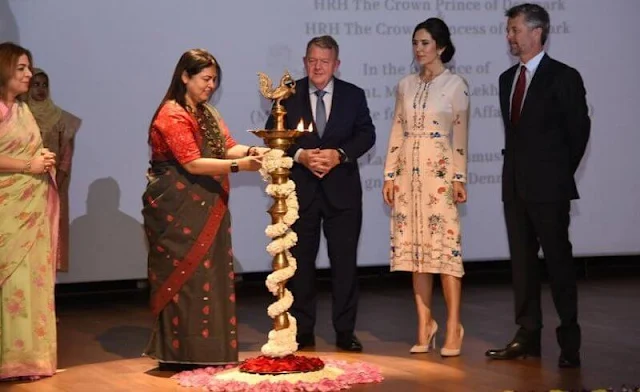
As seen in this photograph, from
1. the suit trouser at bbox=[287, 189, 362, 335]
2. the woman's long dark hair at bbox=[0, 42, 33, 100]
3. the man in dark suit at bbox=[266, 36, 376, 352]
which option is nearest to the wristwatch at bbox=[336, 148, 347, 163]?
the man in dark suit at bbox=[266, 36, 376, 352]

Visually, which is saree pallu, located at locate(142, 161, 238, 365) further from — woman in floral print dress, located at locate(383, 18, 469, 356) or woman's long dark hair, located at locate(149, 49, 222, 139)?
woman in floral print dress, located at locate(383, 18, 469, 356)

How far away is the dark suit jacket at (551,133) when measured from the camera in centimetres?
525

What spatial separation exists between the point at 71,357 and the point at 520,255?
7.31ft

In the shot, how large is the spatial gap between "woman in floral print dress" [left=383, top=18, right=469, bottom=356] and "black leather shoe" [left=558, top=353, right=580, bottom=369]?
21.4 inches

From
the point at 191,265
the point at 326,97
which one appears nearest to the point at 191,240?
the point at 191,265

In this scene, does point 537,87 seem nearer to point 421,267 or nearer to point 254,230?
point 421,267

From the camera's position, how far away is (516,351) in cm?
545

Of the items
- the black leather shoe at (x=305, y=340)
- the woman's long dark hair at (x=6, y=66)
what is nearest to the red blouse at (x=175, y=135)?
the woman's long dark hair at (x=6, y=66)

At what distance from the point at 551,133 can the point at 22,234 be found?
238 centimetres

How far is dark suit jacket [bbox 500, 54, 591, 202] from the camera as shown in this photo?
207 inches

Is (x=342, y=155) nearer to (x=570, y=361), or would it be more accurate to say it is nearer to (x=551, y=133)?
(x=551, y=133)

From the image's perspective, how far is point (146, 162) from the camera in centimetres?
771

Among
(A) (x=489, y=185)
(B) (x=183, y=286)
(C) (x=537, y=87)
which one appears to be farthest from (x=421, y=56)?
(A) (x=489, y=185)

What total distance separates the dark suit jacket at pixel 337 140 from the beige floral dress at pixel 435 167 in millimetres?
346
